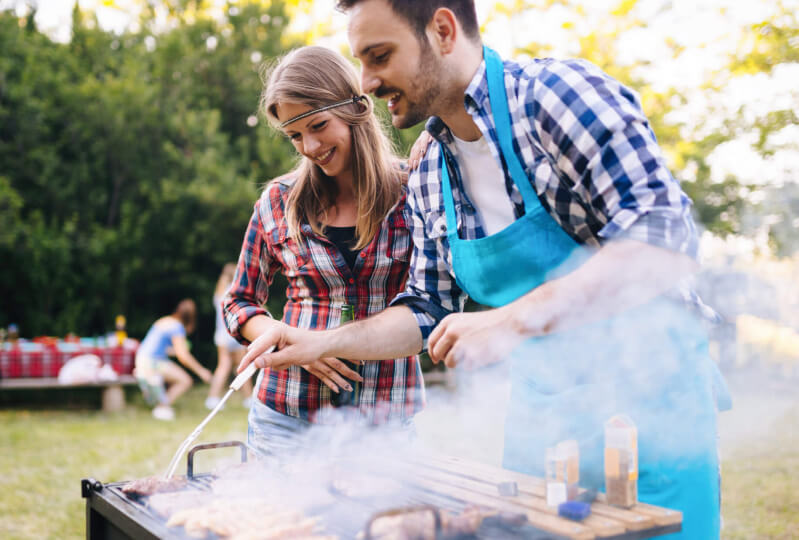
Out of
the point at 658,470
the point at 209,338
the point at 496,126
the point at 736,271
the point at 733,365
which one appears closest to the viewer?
the point at 658,470

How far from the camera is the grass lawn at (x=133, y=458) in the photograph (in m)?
4.38

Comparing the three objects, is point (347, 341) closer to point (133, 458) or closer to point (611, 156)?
point (611, 156)

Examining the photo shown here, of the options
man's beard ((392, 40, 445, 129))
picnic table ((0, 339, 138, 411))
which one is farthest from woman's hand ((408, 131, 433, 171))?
picnic table ((0, 339, 138, 411))

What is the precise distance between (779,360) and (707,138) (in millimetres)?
3208

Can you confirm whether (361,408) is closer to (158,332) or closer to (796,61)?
(158,332)

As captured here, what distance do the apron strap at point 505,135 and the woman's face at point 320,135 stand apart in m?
0.73

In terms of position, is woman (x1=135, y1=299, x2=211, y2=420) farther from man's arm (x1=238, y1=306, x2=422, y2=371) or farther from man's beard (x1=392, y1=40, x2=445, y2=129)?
man's beard (x1=392, y1=40, x2=445, y2=129)

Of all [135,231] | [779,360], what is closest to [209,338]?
[135,231]

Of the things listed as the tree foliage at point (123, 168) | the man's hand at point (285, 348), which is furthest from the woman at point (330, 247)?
the tree foliage at point (123, 168)

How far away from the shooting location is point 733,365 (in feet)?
30.1

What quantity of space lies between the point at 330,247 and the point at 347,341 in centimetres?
39

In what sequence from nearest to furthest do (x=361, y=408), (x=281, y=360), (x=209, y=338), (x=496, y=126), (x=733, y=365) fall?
1. (x=496, y=126)
2. (x=281, y=360)
3. (x=361, y=408)
4. (x=733, y=365)
5. (x=209, y=338)

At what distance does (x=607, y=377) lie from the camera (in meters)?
1.60

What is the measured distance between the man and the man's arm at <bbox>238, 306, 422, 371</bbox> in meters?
0.26
